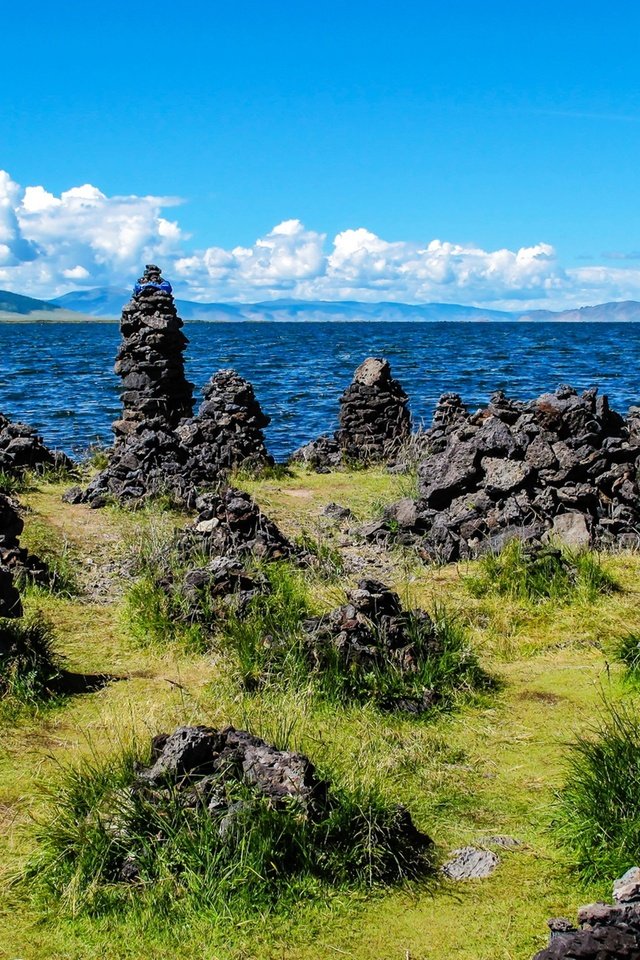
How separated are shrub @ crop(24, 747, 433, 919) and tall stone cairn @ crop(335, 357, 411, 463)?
19078 mm

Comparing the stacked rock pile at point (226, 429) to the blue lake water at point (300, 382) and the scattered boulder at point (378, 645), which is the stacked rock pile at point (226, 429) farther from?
the scattered boulder at point (378, 645)

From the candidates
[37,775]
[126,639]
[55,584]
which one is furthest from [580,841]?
[55,584]

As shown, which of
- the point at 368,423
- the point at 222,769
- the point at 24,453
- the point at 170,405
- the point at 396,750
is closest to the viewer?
the point at 222,769

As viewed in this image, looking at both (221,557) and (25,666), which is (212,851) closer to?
(25,666)

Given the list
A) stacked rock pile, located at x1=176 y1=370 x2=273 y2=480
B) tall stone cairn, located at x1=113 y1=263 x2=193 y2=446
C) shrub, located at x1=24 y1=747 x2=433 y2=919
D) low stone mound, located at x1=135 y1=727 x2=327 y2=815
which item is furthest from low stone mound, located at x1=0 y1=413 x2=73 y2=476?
shrub, located at x1=24 y1=747 x2=433 y2=919

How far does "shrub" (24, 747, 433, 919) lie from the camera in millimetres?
5625

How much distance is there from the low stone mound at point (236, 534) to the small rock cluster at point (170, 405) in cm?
504

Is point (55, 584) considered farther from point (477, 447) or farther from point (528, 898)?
point (528, 898)

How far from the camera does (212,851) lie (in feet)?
18.9

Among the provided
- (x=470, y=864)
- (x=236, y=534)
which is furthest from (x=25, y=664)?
(x=236, y=534)

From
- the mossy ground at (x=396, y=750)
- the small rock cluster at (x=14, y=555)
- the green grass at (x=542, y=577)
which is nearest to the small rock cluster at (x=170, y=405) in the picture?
the mossy ground at (x=396, y=750)

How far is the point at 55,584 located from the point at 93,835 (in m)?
6.89

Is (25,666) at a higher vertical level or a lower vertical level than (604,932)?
lower

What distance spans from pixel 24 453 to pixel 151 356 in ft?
14.1
